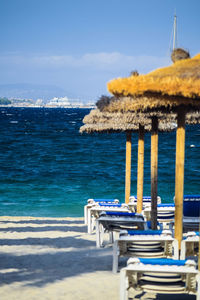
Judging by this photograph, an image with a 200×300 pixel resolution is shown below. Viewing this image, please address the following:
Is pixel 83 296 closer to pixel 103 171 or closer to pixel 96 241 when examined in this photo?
pixel 96 241

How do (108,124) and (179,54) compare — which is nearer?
(179,54)

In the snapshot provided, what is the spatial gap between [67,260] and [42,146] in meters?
34.1

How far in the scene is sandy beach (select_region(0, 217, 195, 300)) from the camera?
462 cm

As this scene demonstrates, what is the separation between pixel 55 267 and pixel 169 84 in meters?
3.08

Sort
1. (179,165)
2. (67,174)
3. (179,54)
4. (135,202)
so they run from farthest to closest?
(67,174), (135,202), (179,165), (179,54)

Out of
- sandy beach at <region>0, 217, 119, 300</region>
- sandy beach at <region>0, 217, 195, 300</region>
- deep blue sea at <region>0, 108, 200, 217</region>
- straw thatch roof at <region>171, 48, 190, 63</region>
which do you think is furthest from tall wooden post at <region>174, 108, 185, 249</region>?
deep blue sea at <region>0, 108, 200, 217</region>

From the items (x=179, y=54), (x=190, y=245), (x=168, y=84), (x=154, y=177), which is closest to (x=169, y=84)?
(x=168, y=84)

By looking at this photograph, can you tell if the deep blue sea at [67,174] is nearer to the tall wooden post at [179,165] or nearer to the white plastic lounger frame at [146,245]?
→ the white plastic lounger frame at [146,245]

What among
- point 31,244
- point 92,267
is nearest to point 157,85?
point 92,267

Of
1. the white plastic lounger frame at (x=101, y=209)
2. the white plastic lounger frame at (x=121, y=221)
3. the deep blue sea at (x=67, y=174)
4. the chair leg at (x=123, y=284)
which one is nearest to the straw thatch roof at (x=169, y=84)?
the chair leg at (x=123, y=284)

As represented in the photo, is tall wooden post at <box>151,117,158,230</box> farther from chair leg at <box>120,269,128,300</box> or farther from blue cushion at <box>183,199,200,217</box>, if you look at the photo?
chair leg at <box>120,269,128,300</box>

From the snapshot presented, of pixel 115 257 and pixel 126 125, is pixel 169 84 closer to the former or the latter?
pixel 115 257

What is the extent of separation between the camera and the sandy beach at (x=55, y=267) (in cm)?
462

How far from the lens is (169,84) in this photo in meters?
3.64
